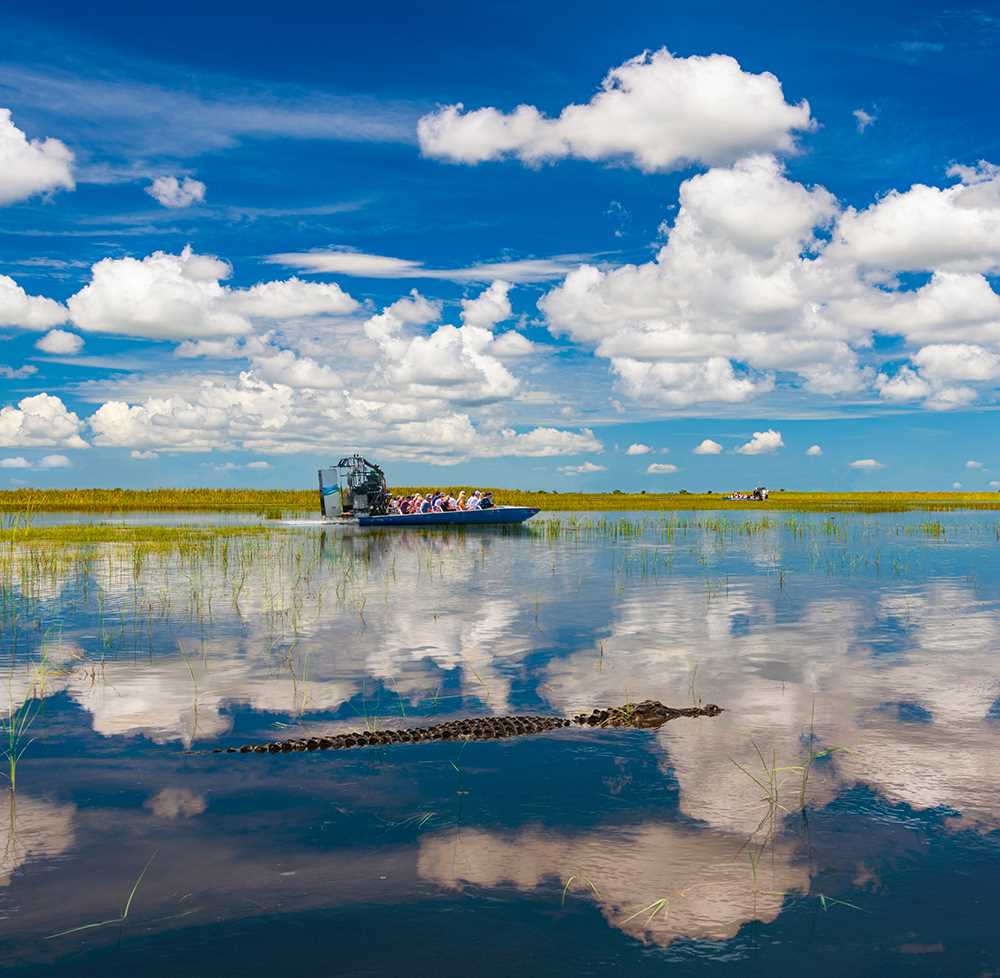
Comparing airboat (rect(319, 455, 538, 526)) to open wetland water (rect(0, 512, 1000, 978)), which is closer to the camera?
open wetland water (rect(0, 512, 1000, 978))

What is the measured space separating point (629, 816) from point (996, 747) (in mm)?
4830

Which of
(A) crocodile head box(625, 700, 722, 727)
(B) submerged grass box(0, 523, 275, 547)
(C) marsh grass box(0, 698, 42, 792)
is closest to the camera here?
(C) marsh grass box(0, 698, 42, 792)

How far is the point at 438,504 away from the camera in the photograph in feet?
171

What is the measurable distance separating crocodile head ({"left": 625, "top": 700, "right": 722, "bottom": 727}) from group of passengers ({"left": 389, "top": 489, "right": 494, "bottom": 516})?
3995 centimetres

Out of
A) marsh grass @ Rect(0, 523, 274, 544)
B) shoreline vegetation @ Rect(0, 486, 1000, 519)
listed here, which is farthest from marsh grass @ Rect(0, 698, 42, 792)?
shoreline vegetation @ Rect(0, 486, 1000, 519)

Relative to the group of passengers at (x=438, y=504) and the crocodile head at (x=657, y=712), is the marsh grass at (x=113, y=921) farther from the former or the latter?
the group of passengers at (x=438, y=504)

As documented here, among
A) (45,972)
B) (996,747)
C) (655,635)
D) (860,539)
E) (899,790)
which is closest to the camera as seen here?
(45,972)

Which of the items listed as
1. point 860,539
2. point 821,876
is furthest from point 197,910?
point 860,539

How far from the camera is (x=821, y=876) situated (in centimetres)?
668

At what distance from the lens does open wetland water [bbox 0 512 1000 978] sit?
230 inches

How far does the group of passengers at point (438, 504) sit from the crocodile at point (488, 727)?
40.1 metres

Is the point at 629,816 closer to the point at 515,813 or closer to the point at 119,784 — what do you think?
the point at 515,813

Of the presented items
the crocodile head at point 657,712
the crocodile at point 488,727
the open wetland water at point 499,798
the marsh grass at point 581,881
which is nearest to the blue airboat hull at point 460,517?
the open wetland water at point 499,798

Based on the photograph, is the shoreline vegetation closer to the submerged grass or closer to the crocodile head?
the submerged grass
